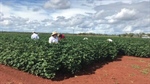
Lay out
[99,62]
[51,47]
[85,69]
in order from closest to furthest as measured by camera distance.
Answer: [51,47]
[85,69]
[99,62]

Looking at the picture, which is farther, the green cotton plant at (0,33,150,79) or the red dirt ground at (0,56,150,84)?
the green cotton plant at (0,33,150,79)

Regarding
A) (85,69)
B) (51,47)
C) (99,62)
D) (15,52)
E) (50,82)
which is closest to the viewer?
(50,82)

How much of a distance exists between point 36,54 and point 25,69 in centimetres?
76

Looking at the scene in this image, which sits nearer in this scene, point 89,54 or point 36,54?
point 36,54

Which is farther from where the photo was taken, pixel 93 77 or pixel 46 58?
pixel 93 77

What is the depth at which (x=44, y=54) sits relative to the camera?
9867mm

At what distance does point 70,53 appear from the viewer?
1081cm

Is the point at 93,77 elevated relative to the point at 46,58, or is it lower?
lower

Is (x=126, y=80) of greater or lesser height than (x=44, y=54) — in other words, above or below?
below

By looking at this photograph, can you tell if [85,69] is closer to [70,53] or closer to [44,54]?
[70,53]

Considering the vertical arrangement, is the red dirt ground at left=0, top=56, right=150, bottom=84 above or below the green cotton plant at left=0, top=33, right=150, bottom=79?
below

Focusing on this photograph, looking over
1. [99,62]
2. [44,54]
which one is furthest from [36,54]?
[99,62]

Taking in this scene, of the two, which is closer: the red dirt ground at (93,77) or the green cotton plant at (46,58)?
the red dirt ground at (93,77)

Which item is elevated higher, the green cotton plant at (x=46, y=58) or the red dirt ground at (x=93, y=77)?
the green cotton plant at (x=46, y=58)
